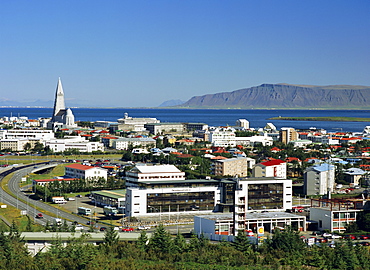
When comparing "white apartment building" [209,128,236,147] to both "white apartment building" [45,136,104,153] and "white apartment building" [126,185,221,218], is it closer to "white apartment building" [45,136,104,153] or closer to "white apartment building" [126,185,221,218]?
"white apartment building" [45,136,104,153]

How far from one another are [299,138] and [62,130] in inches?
952

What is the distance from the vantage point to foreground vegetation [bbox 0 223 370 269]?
1680 centimetres

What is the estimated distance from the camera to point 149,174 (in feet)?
90.8

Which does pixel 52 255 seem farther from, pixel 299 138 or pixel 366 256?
pixel 299 138

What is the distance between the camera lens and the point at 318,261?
17203mm

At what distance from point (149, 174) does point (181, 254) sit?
1002 cm

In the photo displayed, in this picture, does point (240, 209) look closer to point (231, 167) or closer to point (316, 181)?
point (316, 181)

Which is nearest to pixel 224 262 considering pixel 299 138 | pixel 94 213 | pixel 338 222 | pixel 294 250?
pixel 294 250

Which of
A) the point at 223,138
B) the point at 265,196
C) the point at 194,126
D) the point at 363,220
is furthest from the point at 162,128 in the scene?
the point at 363,220

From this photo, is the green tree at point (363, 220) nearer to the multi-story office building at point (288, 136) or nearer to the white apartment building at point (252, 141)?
the white apartment building at point (252, 141)

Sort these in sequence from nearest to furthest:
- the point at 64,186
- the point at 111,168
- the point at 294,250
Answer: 1. the point at 294,250
2. the point at 64,186
3. the point at 111,168

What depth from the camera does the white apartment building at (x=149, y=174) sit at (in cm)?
2747

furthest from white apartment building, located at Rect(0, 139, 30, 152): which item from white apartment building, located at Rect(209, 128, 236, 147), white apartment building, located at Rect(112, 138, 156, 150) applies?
white apartment building, located at Rect(209, 128, 236, 147)

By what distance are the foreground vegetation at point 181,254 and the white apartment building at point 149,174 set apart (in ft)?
26.5
